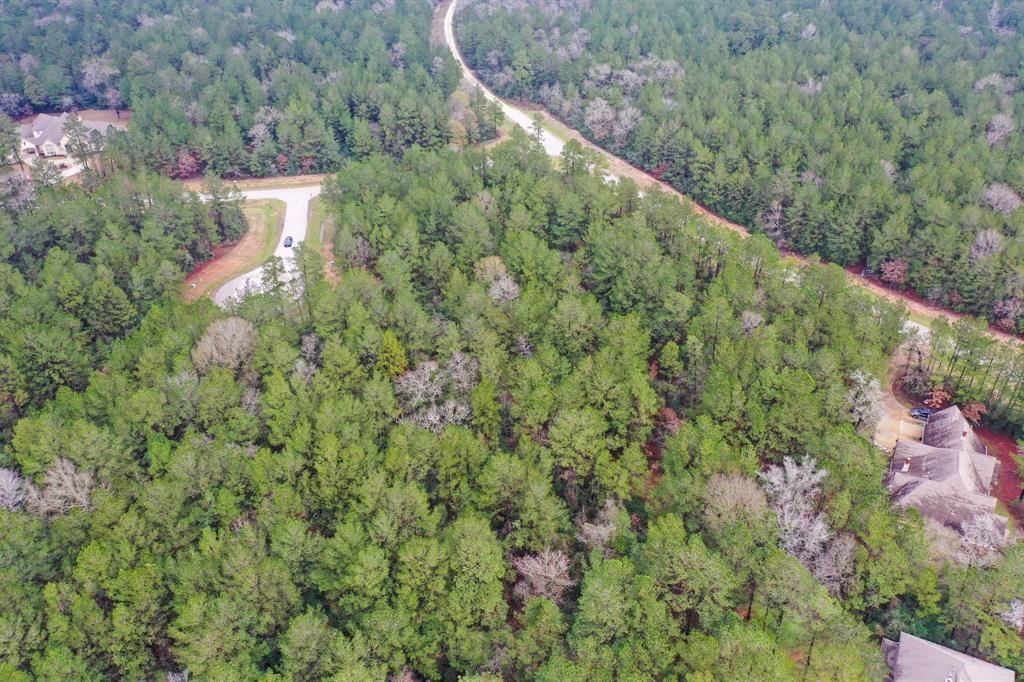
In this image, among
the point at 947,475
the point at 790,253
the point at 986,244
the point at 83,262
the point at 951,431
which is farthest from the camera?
the point at 790,253

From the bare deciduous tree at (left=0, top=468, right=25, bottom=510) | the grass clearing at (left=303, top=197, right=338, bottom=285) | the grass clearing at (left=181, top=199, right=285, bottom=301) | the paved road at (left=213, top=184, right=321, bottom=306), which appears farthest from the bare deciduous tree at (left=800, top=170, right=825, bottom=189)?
the bare deciduous tree at (left=0, top=468, right=25, bottom=510)

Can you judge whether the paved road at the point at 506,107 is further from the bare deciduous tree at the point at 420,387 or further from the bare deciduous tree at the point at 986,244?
the bare deciduous tree at the point at 986,244

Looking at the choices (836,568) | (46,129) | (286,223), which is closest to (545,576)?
(836,568)

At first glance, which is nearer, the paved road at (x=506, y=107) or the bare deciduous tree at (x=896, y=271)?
the bare deciduous tree at (x=896, y=271)

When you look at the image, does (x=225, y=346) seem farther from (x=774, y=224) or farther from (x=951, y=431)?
(x=774, y=224)

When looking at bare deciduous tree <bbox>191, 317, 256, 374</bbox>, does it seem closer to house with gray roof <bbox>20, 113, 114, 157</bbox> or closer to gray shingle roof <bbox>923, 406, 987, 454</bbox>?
gray shingle roof <bbox>923, 406, 987, 454</bbox>

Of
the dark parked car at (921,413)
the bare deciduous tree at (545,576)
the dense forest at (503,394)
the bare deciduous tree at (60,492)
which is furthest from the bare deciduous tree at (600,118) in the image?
the bare deciduous tree at (60,492)

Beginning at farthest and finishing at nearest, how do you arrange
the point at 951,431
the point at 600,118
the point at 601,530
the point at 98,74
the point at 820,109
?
the point at 98,74 < the point at 600,118 < the point at 820,109 < the point at 951,431 < the point at 601,530
